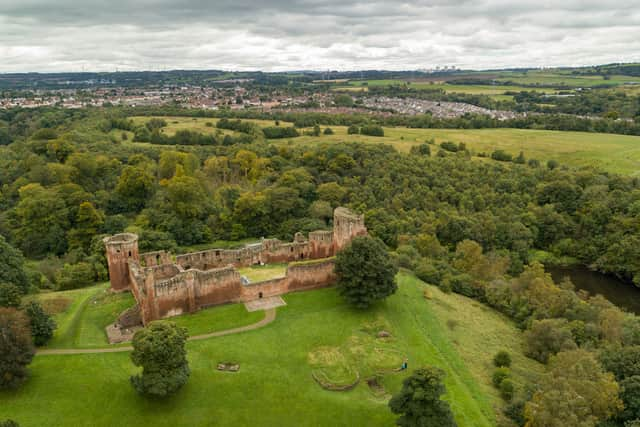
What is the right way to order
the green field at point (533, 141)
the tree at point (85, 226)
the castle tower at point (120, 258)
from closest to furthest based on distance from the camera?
the castle tower at point (120, 258) < the tree at point (85, 226) < the green field at point (533, 141)

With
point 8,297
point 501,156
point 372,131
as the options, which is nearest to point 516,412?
point 8,297

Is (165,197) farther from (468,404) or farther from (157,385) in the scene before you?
(468,404)

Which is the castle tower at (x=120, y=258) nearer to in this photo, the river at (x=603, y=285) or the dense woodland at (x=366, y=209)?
the dense woodland at (x=366, y=209)

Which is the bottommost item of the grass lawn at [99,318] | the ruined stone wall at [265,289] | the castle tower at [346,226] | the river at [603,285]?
the river at [603,285]

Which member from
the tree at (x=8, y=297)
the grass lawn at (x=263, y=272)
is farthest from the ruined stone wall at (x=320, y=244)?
the tree at (x=8, y=297)

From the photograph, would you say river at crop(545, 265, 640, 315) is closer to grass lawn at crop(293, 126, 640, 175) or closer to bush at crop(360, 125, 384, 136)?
grass lawn at crop(293, 126, 640, 175)

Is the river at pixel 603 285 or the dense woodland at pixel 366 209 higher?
the dense woodland at pixel 366 209
